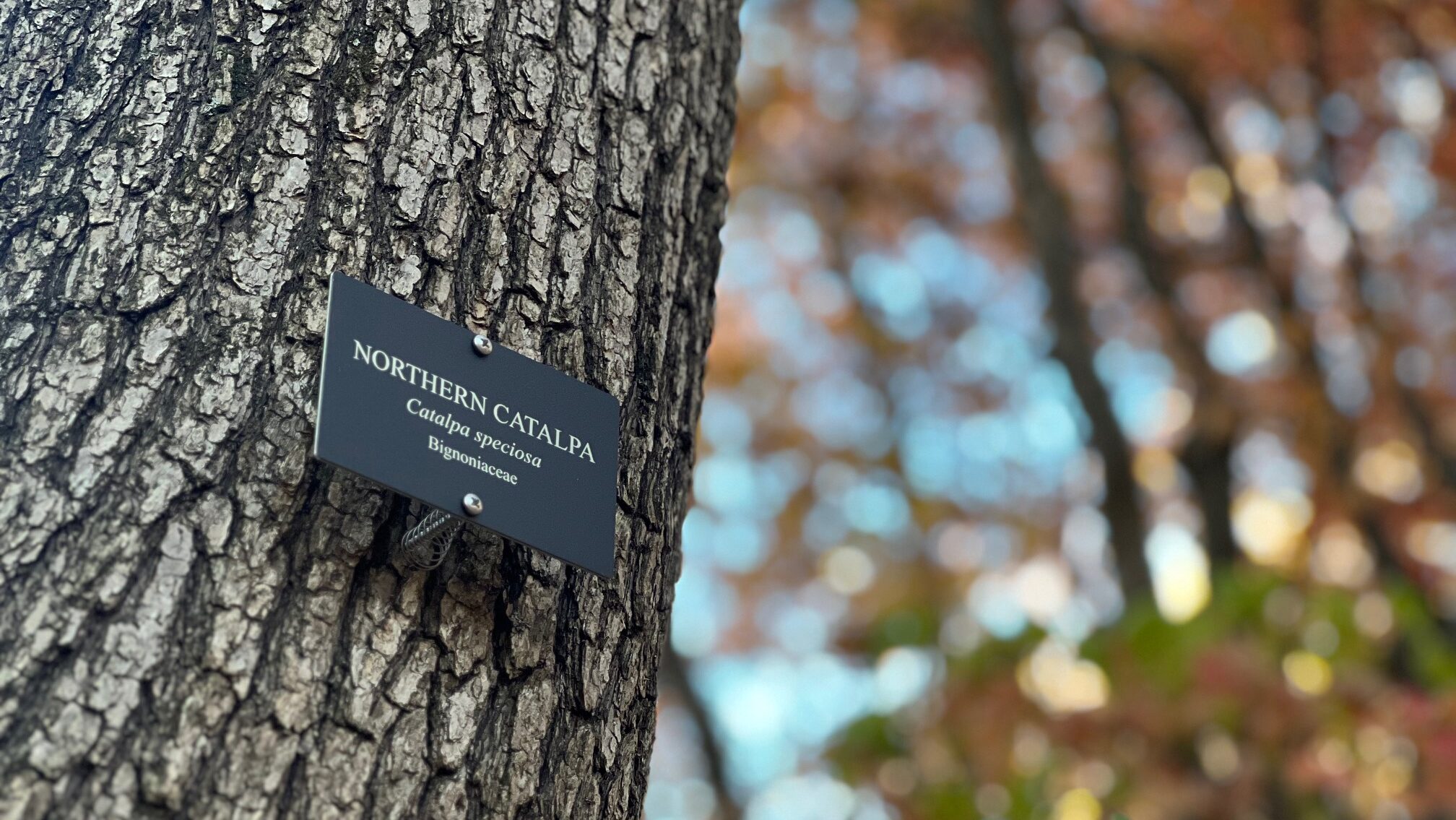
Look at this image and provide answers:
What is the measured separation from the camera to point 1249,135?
18.7 ft

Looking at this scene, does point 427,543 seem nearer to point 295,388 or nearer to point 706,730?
point 295,388

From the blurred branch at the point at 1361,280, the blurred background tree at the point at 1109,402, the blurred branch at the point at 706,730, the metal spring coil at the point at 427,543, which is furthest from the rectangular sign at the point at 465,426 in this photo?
the blurred branch at the point at 706,730

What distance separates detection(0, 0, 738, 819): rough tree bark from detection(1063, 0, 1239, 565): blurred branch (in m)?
3.27

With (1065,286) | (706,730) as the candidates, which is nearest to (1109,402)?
(1065,286)

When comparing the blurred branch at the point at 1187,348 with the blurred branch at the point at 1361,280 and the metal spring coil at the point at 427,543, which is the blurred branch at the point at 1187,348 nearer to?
the blurred branch at the point at 1361,280

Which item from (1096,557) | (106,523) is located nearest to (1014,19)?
(1096,557)

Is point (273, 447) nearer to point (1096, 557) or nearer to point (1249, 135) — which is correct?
point (1249, 135)

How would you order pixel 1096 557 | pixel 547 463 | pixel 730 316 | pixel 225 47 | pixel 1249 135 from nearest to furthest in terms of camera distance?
pixel 547 463, pixel 225 47, pixel 1249 135, pixel 1096 557, pixel 730 316

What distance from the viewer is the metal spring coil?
0.89 meters

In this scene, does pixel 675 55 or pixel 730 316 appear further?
pixel 730 316

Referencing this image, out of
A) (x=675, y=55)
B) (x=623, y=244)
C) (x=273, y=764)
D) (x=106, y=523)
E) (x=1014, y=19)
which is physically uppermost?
(x=1014, y=19)

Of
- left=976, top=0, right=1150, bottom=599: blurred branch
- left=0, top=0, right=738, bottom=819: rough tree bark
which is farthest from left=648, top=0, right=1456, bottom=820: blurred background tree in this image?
left=0, top=0, right=738, bottom=819: rough tree bark

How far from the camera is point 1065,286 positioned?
4.21m

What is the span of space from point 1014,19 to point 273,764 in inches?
189
